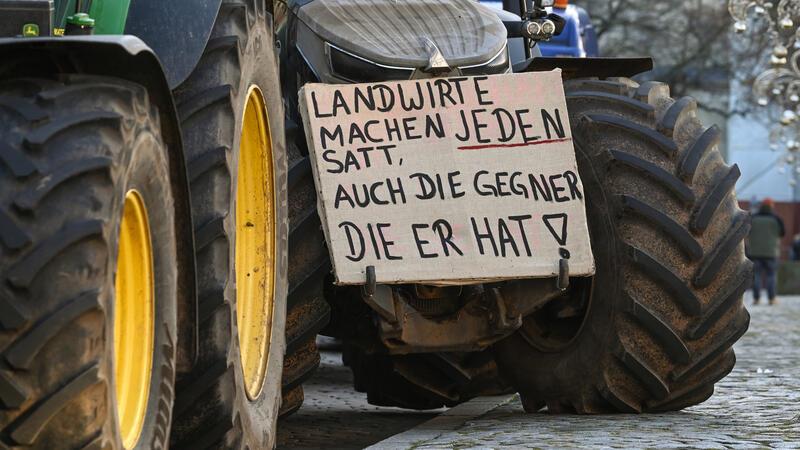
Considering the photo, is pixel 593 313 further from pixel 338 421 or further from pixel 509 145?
pixel 338 421

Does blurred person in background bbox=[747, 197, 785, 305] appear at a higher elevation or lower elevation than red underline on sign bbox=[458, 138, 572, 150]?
lower

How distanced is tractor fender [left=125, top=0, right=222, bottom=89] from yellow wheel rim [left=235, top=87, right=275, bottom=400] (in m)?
0.60

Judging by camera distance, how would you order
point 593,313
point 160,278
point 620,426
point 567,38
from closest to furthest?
point 160,278 < point 620,426 < point 593,313 < point 567,38

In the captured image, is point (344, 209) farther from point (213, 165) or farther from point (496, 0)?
point (496, 0)

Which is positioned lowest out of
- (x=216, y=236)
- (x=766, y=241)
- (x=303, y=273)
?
(x=766, y=241)

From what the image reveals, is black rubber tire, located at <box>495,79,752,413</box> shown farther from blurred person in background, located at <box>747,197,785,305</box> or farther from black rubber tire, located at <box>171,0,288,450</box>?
blurred person in background, located at <box>747,197,785,305</box>

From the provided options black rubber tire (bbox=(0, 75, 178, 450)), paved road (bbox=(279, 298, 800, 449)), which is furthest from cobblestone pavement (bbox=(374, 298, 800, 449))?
black rubber tire (bbox=(0, 75, 178, 450))

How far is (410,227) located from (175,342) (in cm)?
246

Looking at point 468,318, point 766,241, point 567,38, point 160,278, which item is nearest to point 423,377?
point 468,318

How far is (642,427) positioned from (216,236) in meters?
2.79

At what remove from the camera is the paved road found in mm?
6711

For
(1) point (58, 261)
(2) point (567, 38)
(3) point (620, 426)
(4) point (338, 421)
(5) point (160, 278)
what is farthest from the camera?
(2) point (567, 38)

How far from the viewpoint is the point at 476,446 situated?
6641 millimetres

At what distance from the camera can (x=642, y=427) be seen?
7262mm
